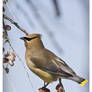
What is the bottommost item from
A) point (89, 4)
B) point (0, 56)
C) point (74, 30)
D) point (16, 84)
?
point (16, 84)

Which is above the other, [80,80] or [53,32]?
[53,32]

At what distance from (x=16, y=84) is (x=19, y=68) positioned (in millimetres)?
100

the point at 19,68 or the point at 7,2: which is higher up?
the point at 7,2

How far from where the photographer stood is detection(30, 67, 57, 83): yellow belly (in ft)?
6.17

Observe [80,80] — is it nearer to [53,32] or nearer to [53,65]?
[53,65]

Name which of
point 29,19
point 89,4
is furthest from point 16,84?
point 89,4

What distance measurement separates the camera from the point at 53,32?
1.91 m

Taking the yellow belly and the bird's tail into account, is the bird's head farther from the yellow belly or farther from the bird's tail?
the bird's tail

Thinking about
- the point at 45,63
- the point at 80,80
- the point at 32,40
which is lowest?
the point at 80,80

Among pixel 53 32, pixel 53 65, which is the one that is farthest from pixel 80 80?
pixel 53 32

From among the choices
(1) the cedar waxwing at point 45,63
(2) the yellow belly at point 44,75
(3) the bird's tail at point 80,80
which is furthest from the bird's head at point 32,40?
(3) the bird's tail at point 80,80

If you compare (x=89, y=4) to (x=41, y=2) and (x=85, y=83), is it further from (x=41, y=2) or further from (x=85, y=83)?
(x=85, y=83)

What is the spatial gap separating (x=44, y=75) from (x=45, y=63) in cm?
7

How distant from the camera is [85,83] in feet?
6.17
